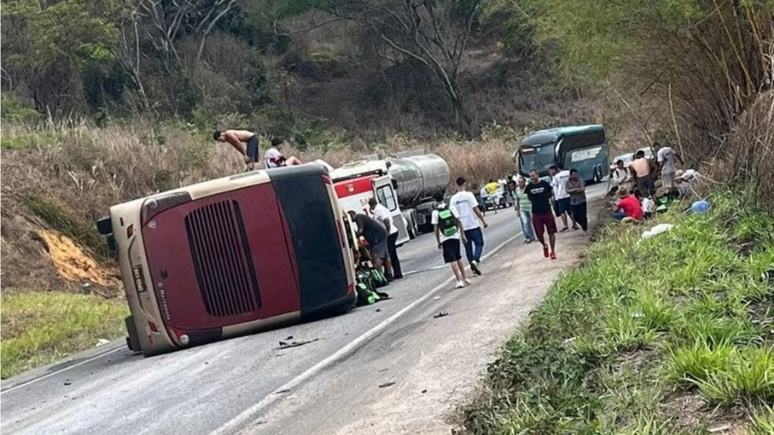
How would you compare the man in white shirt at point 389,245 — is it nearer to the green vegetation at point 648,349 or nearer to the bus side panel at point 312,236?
the bus side panel at point 312,236

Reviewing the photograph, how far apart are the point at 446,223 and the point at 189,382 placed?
249 inches

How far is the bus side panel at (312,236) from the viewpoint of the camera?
14.4 m

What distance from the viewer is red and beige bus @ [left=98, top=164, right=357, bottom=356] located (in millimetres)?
13836

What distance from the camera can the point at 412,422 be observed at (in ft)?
25.3

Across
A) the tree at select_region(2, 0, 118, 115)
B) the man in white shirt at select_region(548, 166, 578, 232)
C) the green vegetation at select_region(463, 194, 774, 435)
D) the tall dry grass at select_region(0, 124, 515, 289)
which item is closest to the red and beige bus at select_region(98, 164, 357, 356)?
the green vegetation at select_region(463, 194, 774, 435)

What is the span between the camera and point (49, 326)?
17.8 m

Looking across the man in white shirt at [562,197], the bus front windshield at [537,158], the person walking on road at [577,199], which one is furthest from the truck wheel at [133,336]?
the bus front windshield at [537,158]

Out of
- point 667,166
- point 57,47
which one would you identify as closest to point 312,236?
point 667,166

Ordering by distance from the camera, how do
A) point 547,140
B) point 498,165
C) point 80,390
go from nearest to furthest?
point 80,390, point 547,140, point 498,165

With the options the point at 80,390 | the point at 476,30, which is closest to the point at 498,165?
the point at 476,30

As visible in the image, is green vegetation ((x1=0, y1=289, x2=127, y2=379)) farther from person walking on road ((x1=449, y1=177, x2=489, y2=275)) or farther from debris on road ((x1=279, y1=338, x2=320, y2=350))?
person walking on road ((x1=449, y1=177, x2=489, y2=275))

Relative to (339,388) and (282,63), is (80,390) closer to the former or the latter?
(339,388)

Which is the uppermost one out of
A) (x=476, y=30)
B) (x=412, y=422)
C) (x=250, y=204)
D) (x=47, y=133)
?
(x=476, y=30)

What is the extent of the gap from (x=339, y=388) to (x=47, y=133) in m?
22.2
